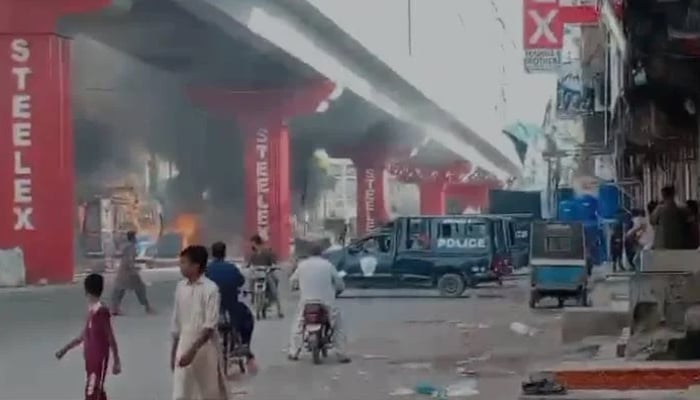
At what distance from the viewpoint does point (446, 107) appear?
70062 millimetres

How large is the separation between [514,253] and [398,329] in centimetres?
1859

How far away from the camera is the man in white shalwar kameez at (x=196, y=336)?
980 cm

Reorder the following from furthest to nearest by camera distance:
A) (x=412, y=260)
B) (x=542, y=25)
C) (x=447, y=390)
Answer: (x=412, y=260), (x=542, y=25), (x=447, y=390)

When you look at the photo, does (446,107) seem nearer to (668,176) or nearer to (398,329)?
(668,176)

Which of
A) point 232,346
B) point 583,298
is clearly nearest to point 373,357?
point 232,346

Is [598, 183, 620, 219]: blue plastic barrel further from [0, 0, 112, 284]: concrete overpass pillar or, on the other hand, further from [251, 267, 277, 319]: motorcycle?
[251, 267, 277, 319]: motorcycle

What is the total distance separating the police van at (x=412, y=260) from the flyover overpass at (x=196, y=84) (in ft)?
24.3

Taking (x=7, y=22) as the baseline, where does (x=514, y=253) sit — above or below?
below

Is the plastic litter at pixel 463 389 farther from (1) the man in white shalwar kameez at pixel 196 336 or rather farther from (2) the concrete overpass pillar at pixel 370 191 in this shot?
(2) the concrete overpass pillar at pixel 370 191

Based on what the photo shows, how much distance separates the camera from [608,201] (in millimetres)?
42031

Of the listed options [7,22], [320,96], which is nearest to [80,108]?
[320,96]

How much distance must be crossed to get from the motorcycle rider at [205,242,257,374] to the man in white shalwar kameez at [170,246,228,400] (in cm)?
484

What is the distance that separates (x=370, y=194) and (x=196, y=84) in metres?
35.0

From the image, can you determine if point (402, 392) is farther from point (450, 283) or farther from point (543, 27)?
point (450, 283)
